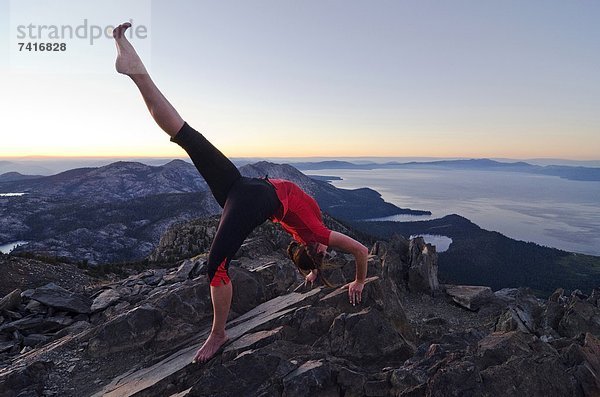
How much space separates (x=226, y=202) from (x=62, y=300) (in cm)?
1085

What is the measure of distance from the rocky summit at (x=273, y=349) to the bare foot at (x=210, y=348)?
152 millimetres

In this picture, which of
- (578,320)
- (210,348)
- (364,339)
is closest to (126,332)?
(210,348)

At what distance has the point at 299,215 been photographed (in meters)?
7.48

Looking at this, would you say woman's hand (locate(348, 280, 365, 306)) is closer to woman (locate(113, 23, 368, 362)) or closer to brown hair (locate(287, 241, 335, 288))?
woman (locate(113, 23, 368, 362))

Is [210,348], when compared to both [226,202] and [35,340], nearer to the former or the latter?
[226,202]

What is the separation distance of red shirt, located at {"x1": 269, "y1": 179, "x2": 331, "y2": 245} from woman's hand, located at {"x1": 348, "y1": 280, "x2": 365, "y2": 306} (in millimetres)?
1536

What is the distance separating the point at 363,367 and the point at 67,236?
199331 mm

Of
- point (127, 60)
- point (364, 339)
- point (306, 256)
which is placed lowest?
point (364, 339)

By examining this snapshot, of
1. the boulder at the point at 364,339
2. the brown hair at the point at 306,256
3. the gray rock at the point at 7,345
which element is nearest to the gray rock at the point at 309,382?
the boulder at the point at 364,339

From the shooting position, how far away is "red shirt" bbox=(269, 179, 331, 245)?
735 centimetres

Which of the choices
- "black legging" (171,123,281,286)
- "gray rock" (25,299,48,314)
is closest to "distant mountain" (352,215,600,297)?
"gray rock" (25,299,48,314)

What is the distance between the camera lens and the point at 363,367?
291 inches

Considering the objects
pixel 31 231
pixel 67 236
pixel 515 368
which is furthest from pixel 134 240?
pixel 515 368

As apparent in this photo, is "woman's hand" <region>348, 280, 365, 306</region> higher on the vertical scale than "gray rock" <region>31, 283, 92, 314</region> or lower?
higher
